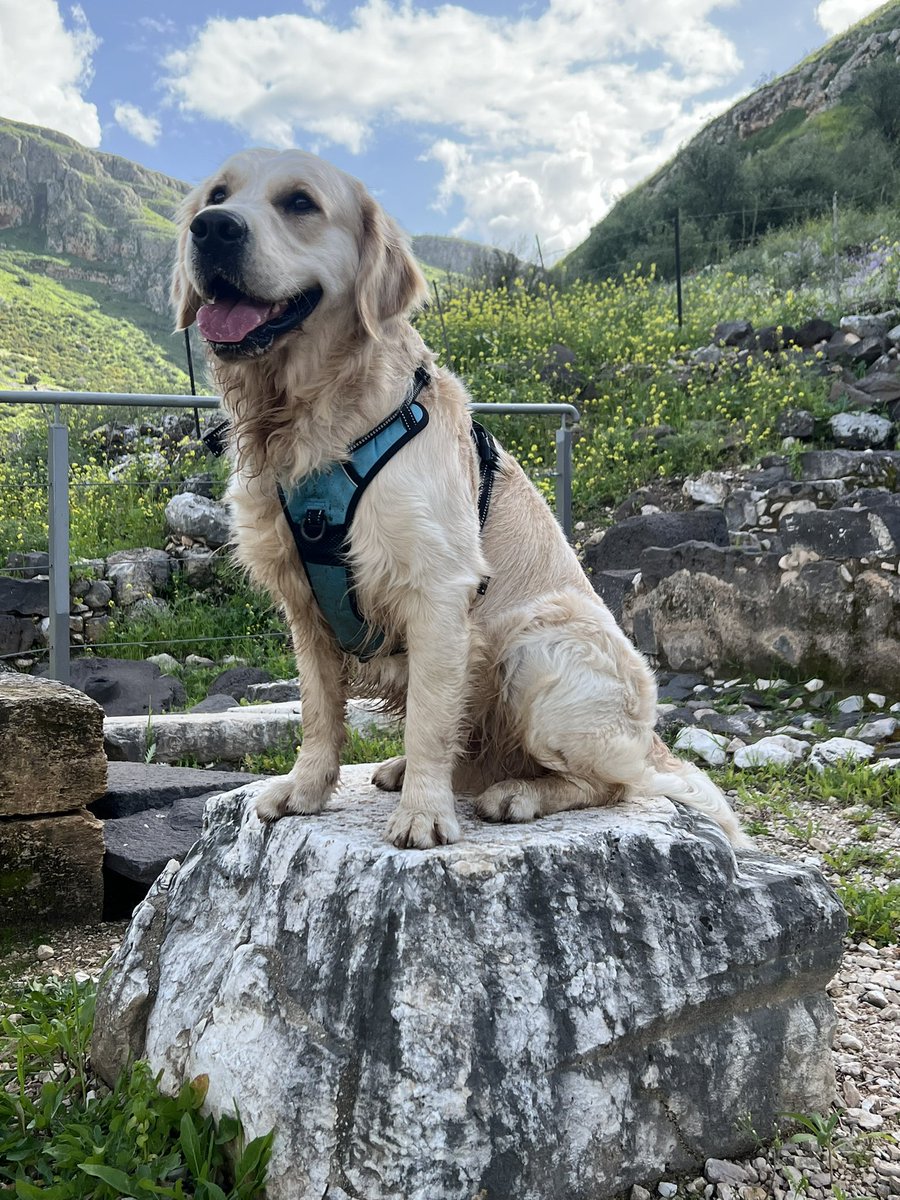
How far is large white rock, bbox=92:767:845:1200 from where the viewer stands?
1843 millimetres

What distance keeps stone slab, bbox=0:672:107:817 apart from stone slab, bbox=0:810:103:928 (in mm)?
64

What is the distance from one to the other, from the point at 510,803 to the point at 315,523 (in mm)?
878

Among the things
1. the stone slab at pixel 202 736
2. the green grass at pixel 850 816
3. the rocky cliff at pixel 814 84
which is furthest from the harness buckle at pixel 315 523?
the rocky cliff at pixel 814 84

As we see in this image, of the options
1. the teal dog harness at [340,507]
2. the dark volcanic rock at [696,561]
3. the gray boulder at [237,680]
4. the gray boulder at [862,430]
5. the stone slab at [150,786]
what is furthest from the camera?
the gray boulder at [862,430]

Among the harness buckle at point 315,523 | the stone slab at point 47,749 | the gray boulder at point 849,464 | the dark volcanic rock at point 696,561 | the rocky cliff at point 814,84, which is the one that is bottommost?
the stone slab at point 47,749

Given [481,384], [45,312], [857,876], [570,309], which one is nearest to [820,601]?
[857,876]

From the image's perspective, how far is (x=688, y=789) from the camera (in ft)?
8.73

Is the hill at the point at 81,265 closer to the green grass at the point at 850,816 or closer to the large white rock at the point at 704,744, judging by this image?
the large white rock at the point at 704,744

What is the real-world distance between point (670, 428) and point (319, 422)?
923 centimetres

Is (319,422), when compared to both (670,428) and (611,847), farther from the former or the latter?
(670,428)

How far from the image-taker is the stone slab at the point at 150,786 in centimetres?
398

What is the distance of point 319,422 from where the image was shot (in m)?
2.25

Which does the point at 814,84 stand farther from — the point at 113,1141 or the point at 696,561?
the point at 113,1141

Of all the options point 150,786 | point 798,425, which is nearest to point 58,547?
point 150,786
